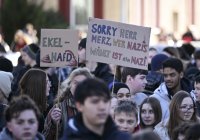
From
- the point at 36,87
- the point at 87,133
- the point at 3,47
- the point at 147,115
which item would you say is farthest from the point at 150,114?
the point at 3,47

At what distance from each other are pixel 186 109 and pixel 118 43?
1.67 meters

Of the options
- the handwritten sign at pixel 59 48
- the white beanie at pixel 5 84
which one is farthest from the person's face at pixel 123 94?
the white beanie at pixel 5 84

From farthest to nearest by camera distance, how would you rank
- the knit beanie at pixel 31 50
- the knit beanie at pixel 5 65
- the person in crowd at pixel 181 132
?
the knit beanie at pixel 31 50 → the knit beanie at pixel 5 65 → the person in crowd at pixel 181 132

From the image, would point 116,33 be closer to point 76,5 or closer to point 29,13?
point 29,13

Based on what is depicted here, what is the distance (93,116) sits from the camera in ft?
23.2

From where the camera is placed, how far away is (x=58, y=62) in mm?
12203

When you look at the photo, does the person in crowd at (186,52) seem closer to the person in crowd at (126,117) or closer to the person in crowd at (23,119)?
the person in crowd at (126,117)

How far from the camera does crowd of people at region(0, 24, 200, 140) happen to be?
7.13m

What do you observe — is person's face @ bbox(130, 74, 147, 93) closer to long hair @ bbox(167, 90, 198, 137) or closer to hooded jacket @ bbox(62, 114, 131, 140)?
long hair @ bbox(167, 90, 198, 137)

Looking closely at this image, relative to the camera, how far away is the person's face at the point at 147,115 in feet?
34.5

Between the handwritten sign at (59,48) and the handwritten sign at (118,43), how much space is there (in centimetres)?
41

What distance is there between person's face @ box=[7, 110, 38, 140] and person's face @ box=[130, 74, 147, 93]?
430cm

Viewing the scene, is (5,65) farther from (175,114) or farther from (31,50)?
(175,114)

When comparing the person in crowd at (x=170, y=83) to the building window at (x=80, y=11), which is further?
the building window at (x=80, y=11)
